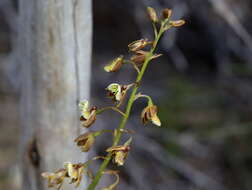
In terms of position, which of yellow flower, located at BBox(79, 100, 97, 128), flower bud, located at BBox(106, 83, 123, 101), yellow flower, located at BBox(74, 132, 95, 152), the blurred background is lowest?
the blurred background

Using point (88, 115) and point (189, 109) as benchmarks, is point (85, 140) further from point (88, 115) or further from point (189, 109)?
point (189, 109)

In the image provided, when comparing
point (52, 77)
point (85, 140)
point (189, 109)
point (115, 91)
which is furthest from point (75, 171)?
point (189, 109)

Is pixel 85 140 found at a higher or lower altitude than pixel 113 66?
lower

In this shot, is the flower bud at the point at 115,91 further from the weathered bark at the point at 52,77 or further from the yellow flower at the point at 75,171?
the weathered bark at the point at 52,77

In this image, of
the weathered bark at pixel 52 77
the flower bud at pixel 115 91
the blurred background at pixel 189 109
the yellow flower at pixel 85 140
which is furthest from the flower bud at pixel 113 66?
the blurred background at pixel 189 109

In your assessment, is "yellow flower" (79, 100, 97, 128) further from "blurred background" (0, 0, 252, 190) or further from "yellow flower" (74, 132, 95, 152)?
"blurred background" (0, 0, 252, 190)

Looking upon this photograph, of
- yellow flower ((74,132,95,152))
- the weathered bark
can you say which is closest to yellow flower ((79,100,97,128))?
yellow flower ((74,132,95,152))
